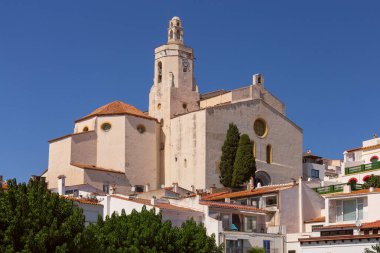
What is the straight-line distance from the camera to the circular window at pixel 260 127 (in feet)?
273

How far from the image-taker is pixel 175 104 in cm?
8475

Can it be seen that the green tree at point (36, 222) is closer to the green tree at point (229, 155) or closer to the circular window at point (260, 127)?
the green tree at point (229, 155)

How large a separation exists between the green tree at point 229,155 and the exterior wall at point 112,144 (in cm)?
983

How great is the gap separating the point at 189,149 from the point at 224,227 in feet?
96.2

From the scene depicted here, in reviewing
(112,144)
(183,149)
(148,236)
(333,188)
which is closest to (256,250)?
(148,236)

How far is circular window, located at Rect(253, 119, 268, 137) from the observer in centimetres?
8306

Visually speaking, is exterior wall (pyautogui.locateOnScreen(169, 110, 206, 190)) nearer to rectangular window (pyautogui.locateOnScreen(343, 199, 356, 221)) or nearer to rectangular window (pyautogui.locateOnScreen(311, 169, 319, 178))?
rectangular window (pyautogui.locateOnScreen(311, 169, 319, 178))

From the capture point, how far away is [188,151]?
261ft

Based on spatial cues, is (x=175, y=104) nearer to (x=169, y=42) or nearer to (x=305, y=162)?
(x=169, y=42)

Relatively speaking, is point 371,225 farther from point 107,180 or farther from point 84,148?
point 84,148

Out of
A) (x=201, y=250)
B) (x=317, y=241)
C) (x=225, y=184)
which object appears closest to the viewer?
(x=201, y=250)

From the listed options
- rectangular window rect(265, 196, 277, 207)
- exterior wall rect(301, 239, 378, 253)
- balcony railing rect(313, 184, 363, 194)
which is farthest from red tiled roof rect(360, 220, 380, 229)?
balcony railing rect(313, 184, 363, 194)

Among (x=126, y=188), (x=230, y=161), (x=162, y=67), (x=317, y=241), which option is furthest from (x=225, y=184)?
(x=317, y=241)

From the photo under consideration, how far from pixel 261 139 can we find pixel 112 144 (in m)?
15.3
